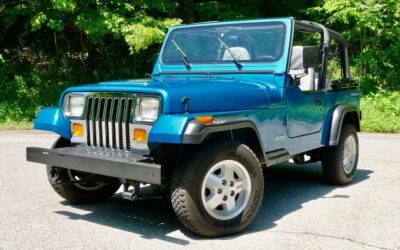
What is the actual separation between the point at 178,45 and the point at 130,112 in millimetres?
1820

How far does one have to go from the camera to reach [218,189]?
14.0 ft

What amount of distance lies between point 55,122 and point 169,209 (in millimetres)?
1403

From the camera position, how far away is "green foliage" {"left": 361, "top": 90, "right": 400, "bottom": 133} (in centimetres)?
1294

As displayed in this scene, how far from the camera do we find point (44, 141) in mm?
10445

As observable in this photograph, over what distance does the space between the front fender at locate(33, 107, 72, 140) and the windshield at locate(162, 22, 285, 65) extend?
149 centimetres

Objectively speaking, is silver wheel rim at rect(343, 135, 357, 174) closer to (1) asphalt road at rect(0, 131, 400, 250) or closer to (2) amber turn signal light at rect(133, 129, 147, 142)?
(1) asphalt road at rect(0, 131, 400, 250)

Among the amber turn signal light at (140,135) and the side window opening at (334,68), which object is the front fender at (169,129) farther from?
the side window opening at (334,68)

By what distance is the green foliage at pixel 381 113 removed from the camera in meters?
12.9

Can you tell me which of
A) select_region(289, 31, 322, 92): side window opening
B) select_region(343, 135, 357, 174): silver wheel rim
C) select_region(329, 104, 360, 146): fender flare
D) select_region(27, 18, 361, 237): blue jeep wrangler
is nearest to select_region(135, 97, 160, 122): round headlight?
select_region(27, 18, 361, 237): blue jeep wrangler

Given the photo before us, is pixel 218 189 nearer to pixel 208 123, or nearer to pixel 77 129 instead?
pixel 208 123

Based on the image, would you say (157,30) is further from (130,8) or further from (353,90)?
(353,90)

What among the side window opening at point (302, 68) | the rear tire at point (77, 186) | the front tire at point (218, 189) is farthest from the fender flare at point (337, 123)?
the rear tire at point (77, 186)

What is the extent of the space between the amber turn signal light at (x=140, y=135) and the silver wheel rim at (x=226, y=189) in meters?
0.59

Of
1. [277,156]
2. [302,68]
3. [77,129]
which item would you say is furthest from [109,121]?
[302,68]
